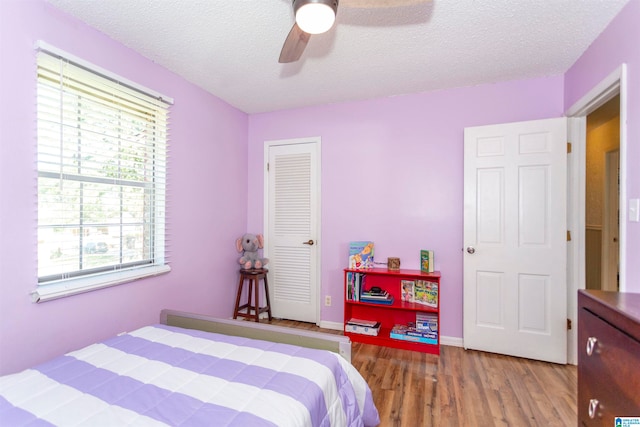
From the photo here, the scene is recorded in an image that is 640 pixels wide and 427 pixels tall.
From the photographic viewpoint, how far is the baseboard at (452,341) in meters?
2.76

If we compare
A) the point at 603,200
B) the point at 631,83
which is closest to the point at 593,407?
the point at 631,83

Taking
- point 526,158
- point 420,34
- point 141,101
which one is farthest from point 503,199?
point 141,101

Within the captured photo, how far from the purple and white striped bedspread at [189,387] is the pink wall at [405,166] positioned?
5.45ft

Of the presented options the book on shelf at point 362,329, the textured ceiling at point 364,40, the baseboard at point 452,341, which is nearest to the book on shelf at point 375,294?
the book on shelf at point 362,329

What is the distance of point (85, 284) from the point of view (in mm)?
1815

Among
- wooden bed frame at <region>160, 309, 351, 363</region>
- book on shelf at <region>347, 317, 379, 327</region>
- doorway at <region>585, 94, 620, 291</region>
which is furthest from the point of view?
doorway at <region>585, 94, 620, 291</region>

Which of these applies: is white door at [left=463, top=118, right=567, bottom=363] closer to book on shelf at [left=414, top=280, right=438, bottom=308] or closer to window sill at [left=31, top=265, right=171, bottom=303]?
book on shelf at [left=414, top=280, right=438, bottom=308]

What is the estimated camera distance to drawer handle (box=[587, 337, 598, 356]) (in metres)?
1.02

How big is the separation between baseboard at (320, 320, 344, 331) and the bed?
5.16 ft

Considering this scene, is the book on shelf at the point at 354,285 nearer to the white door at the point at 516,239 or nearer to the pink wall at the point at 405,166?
the pink wall at the point at 405,166

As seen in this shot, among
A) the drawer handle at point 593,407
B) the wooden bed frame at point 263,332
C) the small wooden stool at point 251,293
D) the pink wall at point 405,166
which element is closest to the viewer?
the drawer handle at point 593,407

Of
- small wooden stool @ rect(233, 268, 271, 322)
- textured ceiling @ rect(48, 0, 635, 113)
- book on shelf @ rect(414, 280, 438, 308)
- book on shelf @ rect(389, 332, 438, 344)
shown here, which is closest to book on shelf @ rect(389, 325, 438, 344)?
book on shelf @ rect(389, 332, 438, 344)

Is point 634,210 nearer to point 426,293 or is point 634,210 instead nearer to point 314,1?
point 426,293

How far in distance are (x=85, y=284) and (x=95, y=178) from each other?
2.21 ft
